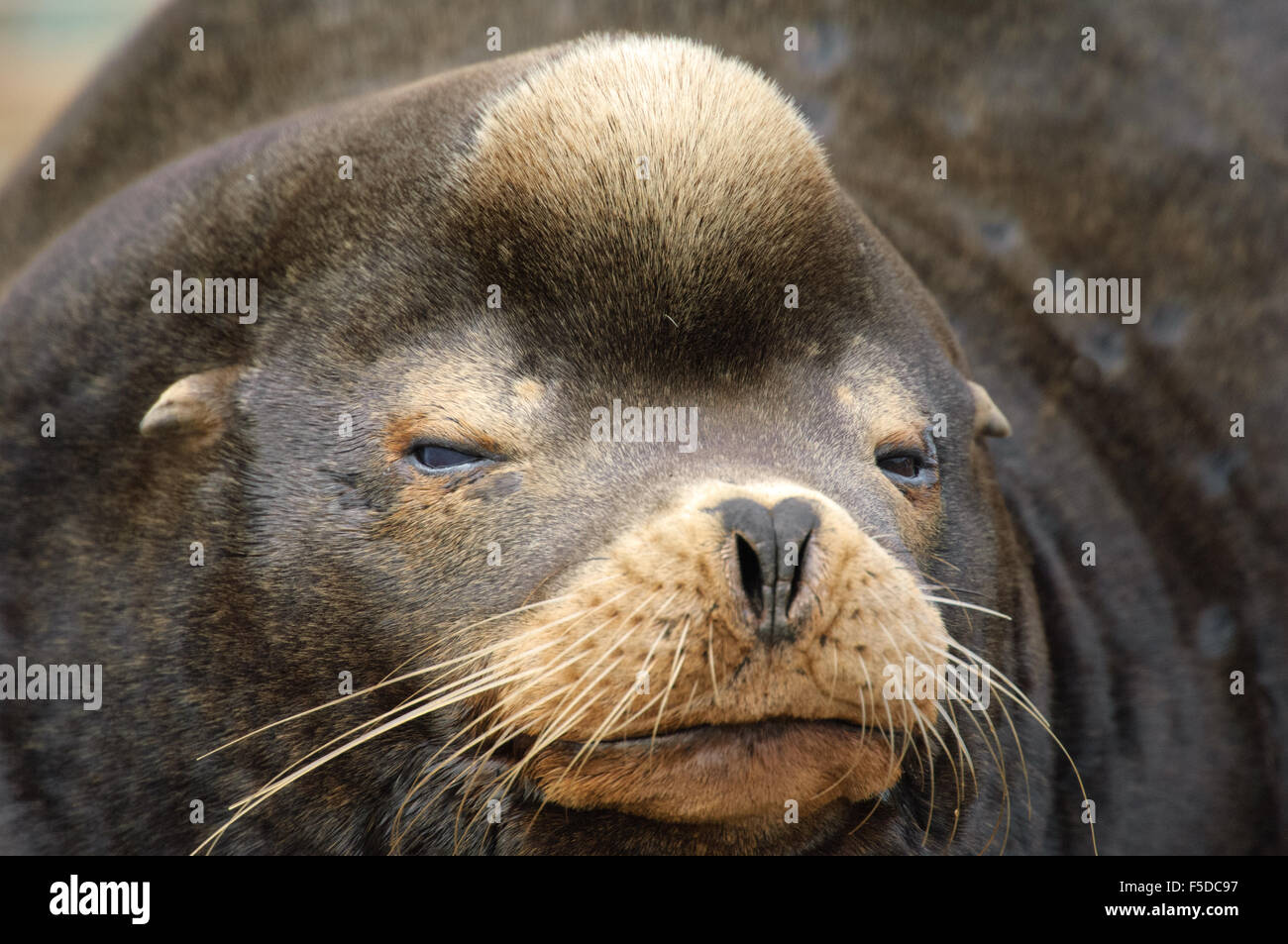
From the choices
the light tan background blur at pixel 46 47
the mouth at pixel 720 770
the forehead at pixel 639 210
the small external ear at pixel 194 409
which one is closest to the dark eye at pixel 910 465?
the forehead at pixel 639 210

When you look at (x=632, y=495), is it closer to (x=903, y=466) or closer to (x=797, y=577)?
(x=797, y=577)

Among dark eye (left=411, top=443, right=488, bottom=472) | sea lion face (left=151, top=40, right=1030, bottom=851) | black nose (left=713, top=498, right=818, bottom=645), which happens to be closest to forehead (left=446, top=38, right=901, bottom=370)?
sea lion face (left=151, top=40, right=1030, bottom=851)

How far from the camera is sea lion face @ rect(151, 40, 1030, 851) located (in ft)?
9.96

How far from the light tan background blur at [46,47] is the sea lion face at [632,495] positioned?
6.68m

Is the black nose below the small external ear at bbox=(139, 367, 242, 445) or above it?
below

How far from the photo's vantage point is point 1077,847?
4.46 m

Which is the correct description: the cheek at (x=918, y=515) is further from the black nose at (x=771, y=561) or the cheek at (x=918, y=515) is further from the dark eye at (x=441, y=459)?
the dark eye at (x=441, y=459)

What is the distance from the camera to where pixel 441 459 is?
11.3 feet

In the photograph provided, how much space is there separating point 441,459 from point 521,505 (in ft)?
0.75

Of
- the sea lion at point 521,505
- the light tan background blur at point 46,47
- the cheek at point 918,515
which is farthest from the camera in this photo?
the light tan background blur at point 46,47

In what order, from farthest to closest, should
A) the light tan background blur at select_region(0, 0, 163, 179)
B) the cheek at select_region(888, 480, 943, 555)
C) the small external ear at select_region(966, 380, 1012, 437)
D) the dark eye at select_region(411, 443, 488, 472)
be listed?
the light tan background blur at select_region(0, 0, 163, 179) < the small external ear at select_region(966, 380, 1012, 437) < the cheek at select_region(888, 480, 943, 555) < the dark eye at select_region(411, 443, 488, 472)

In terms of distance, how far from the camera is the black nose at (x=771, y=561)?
2945mm

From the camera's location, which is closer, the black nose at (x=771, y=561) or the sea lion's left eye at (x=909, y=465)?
the black nose at (x=771, y=561)

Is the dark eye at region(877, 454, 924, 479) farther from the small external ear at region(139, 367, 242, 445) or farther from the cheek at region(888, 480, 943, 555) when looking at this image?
the small external ear at region(139, 367, 242, 445)
